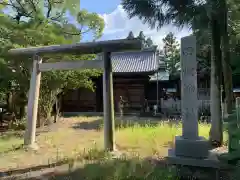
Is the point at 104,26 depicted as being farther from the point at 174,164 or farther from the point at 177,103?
the point at 174,164

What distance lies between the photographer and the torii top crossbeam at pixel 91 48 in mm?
6762

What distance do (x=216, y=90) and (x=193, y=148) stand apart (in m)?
2.44

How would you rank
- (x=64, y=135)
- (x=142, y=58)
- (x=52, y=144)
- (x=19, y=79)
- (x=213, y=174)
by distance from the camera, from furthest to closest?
(x=142, y=58)
(x=19, y=79)
(x=64, y=135)
(x=52, y=144)
(x=213, y=174)

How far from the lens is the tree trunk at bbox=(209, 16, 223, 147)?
7188 millimetres

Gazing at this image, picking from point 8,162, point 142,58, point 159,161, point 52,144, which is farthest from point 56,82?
point 142,58

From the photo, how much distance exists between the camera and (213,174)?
510cm

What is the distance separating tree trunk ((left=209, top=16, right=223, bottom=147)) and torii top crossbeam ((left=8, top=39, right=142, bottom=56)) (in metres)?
2.16

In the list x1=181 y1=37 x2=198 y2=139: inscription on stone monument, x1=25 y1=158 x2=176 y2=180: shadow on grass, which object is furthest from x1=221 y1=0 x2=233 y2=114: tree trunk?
x1=25 y1=158 x2=176 y2=180: shadow on grass

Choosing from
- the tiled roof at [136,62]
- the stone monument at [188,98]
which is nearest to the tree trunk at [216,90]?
the stone monument at [188,98]

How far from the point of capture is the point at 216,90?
7.21 metres

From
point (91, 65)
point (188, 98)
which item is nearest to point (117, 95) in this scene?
point (91, 65)

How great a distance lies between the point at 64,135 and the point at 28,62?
3294 mm

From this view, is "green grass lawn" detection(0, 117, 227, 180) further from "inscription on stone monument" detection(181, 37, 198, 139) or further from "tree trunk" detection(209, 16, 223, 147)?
"inscription on stone monument" detection(181, 37, 198, 139)

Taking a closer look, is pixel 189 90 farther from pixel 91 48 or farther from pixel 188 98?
pixel 91 48
